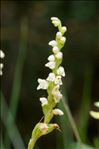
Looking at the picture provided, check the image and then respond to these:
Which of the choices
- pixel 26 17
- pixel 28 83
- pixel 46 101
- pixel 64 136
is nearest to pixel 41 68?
pixel 28 83

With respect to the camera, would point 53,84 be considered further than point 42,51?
No

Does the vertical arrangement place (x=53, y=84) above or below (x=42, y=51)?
below

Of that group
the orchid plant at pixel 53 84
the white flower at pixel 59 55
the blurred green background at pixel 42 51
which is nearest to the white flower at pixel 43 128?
the orchid plant at pixel 53 84

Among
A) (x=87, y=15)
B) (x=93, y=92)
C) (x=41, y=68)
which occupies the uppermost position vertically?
(x=87, y=15)

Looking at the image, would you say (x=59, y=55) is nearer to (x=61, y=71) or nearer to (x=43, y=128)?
(x=61, y=71)

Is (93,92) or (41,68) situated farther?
(93,92)

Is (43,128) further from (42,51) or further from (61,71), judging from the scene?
(42,51)

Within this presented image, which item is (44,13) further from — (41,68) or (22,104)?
(22,104)

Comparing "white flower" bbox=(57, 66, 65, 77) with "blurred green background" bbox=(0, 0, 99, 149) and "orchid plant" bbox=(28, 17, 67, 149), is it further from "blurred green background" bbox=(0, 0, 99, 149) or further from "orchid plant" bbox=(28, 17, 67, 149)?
"blurred green background" bbox=(0, 0, 99, 149)

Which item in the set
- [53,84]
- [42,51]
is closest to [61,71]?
[53,84]

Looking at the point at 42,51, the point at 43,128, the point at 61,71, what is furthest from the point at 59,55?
the point at 42,51

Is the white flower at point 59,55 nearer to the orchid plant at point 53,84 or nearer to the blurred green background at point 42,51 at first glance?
the orchid plant at point 53,84
